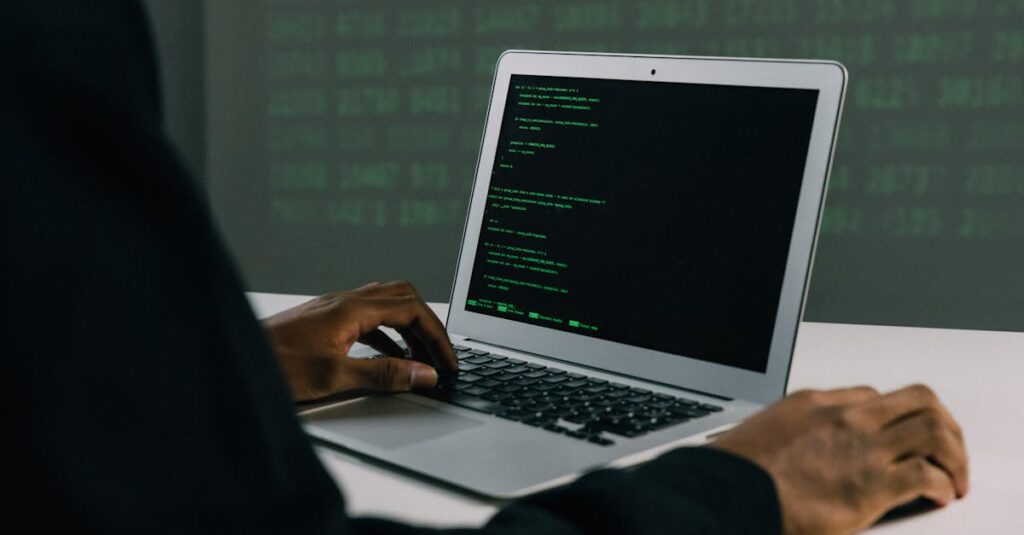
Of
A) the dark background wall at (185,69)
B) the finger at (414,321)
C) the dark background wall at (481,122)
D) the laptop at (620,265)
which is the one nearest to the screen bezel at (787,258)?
the laptop at (620,265)

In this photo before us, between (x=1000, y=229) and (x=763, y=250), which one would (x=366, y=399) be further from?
(x=1000, y=229)

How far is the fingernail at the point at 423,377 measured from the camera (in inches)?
34.0

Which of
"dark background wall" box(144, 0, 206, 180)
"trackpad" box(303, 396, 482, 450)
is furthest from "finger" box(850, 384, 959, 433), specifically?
"dark background wall" box(144, 0, 206, 180)

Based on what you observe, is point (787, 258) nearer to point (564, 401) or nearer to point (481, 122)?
point (564, 401)

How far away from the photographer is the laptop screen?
873 mm

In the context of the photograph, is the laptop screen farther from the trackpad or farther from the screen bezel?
the trackpad

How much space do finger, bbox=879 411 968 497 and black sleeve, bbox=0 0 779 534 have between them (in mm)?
389

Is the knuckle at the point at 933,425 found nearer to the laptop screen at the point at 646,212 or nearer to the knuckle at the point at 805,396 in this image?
the knuckle at the point at 805,396

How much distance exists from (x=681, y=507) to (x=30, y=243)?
31 cm

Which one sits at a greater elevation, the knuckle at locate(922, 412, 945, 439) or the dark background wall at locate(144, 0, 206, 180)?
the dark background wall at locate(144, 0, 206, 180)

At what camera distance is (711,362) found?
89 cm

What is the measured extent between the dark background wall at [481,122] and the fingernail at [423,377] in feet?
7.21

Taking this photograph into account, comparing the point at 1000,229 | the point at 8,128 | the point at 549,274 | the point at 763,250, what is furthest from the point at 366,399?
the point at 1000,229

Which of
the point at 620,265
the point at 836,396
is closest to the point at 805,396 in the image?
the point at 836,396
